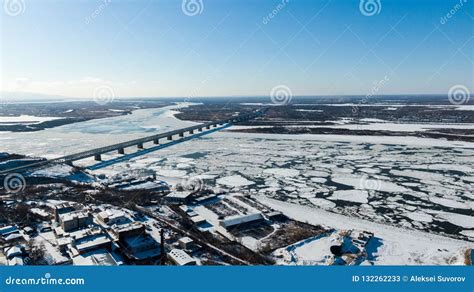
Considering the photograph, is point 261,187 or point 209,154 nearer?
point 261,187

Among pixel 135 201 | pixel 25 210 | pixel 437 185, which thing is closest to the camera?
pixel 25 210

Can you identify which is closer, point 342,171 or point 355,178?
point 355,178

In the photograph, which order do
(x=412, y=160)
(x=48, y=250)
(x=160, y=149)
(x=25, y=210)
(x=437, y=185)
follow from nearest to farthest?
(x=48, y=250) → (x=25, y=210) → (x=437, y=185) → (x=412, y=160) → (x=160, y=149)

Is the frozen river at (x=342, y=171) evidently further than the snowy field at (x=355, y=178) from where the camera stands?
Yes

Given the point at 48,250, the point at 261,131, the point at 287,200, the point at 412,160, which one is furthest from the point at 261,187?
the point at 261,131

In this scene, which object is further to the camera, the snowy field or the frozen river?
the frozen river

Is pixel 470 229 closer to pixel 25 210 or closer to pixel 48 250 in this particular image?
pixel 48 250
